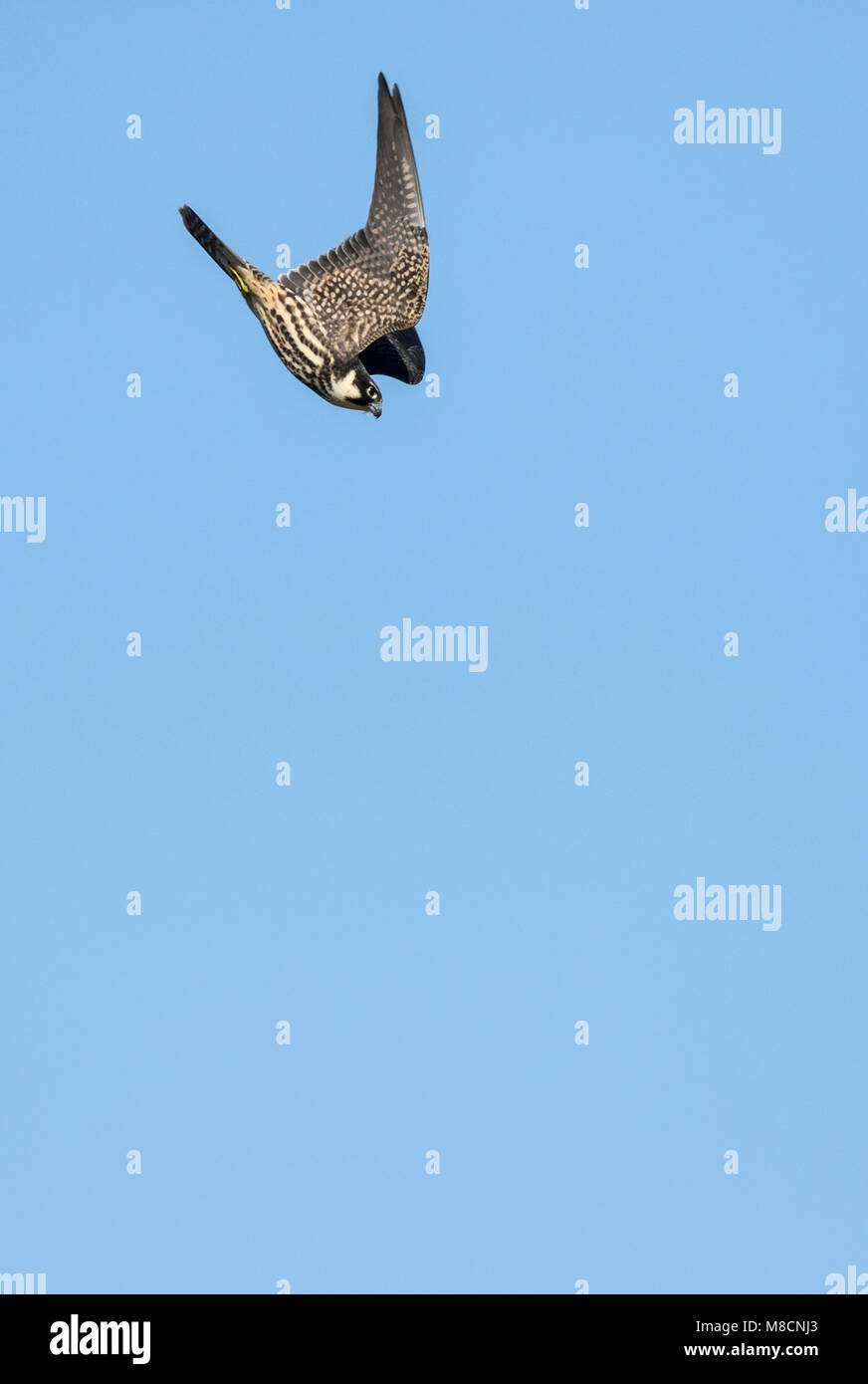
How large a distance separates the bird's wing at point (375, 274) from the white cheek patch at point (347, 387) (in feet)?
0.63

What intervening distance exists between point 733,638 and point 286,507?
6.06m

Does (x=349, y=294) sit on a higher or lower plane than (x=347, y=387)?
higher

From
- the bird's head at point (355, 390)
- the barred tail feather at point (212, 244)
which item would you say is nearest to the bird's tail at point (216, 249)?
the barred tail feather at point (212, 244)

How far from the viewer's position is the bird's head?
14.6 meters

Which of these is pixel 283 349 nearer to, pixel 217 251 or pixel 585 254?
pixel 217 251

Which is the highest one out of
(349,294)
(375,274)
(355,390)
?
(375,274)

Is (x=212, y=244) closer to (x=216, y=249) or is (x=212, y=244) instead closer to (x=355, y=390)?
(x=216, y=249)

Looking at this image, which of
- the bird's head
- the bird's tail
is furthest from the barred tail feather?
the bird's head

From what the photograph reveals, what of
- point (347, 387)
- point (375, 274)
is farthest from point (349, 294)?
point (347, 387)

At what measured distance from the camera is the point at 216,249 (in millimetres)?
14031

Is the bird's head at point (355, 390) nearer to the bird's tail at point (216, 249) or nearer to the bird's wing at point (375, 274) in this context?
the bird's wing at point (375, 274)

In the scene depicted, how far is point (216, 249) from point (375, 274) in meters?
1.20

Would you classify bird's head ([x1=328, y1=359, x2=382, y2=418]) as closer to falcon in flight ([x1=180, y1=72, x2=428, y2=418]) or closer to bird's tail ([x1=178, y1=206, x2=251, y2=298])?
falcon in flight ([x1=180, y1=72, x2=428, y2=418])
